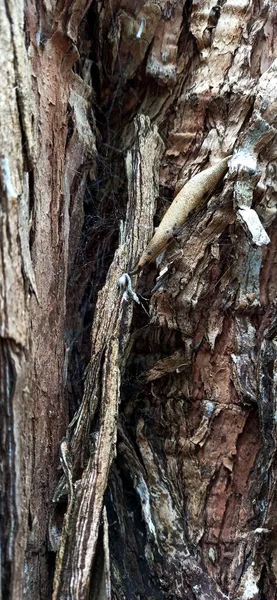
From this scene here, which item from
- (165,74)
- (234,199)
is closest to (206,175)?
(234,199)

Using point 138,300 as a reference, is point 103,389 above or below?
below

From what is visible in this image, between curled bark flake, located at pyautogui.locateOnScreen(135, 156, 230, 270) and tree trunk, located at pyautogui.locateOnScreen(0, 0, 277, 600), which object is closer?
tree trunk, located at pyautogui.locateOnScreen(0, 0, 277, 600)

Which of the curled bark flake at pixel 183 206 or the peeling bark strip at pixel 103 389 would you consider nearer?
the peeling bark strip at pixel 103 389

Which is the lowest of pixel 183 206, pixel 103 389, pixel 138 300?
pixel 103 389

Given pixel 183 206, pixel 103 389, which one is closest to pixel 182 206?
pixel 183 206

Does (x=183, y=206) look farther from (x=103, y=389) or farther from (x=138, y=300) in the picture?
(x=103, y=389)

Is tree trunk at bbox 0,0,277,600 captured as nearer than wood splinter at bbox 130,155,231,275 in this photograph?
Yes
